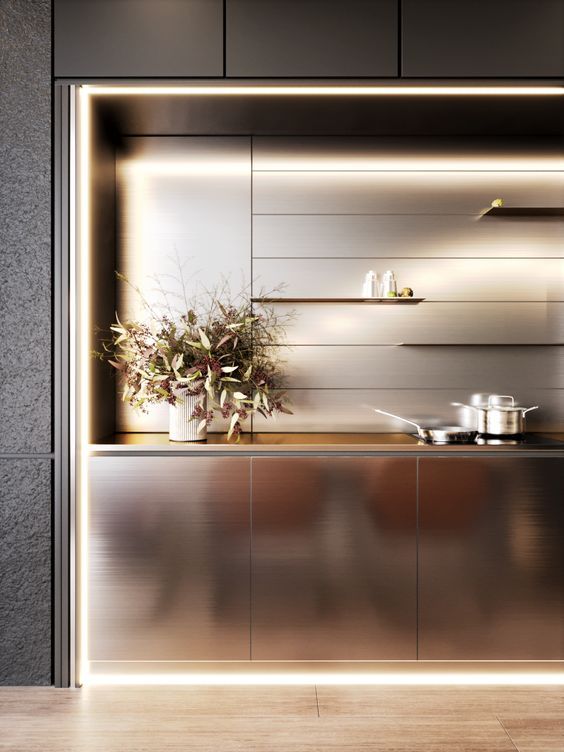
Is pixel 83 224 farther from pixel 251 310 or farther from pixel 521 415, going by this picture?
pixel 521 415

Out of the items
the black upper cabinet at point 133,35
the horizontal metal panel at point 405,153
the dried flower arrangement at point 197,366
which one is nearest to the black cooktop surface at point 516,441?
the dried flower arrangement at point 197,366

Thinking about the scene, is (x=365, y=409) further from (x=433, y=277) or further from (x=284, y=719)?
(x=284, y=719)

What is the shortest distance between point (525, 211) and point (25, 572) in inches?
107

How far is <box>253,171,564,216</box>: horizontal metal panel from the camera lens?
108 inches

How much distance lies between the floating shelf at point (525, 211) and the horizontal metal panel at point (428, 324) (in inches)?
17.2

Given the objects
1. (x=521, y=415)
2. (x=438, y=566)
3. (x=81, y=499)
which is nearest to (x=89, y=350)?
(x=81, y=499)

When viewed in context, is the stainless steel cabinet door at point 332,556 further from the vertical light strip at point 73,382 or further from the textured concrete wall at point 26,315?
the textured concrete wall at point 26,315

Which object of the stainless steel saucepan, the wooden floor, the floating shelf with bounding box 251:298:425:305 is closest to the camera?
the wooden floor

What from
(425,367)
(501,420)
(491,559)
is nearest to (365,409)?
(425,367)

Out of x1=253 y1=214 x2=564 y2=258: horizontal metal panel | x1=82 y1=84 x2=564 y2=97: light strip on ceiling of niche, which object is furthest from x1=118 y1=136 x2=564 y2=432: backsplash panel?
x1=82 y1=84 x2=564 y2=97: light strip on ceiling of niche

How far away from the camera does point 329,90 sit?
2.21 m

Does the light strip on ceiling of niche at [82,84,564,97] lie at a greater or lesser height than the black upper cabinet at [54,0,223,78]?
lesser

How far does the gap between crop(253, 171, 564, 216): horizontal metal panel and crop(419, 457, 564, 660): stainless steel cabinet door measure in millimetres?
1295

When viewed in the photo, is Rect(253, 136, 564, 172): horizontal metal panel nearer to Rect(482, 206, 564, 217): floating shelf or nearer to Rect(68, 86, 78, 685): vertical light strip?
Rect(482, 206, 564, 217): floating shelf
